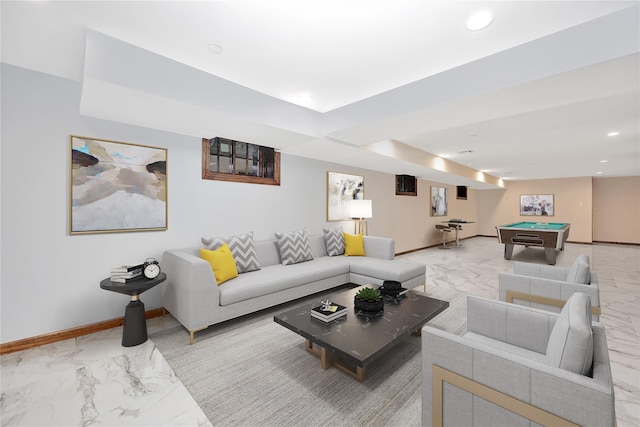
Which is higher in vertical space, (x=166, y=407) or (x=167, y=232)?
(x=167, y=232)

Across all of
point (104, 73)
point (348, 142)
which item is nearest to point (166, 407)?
point (104, 73)

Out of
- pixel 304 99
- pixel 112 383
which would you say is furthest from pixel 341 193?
pixel 112 383

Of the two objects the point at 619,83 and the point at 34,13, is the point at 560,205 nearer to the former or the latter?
the point at 619,83

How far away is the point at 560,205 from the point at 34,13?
14.3m

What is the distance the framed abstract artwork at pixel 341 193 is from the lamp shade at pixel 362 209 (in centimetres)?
30

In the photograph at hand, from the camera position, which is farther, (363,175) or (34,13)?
(363,175)

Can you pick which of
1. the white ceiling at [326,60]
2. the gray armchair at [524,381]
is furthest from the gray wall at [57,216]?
the gray armchair at [524,381]

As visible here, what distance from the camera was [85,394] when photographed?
1.90 m

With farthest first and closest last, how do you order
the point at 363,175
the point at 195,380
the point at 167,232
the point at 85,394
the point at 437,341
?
the point at 363,175 < the point at 167,232 < the point at 195,380 < the point at 85,394 < the point at 437,341

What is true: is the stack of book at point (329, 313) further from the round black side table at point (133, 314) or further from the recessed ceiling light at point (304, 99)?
the recessed ceiling light at point (304, 99)

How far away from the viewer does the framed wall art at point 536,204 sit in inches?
418

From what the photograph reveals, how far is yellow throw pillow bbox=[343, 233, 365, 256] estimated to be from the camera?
470 cm

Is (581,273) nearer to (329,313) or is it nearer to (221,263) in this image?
(329,313)

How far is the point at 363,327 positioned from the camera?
2178 millimetres
